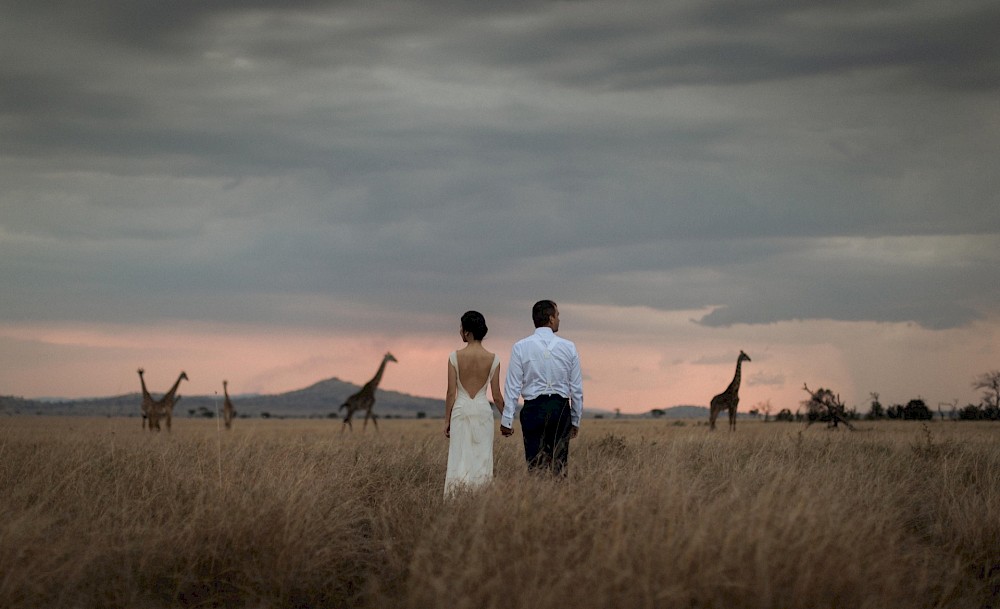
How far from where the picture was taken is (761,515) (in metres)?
7.83

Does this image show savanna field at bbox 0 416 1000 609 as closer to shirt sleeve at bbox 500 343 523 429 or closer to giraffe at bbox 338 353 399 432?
shirt sleeve at bbox 500 343 523 429

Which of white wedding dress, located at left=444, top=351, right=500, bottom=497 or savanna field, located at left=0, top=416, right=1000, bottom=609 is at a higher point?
white wedding dress, located at left=444, top=351, right=500, bottom=497

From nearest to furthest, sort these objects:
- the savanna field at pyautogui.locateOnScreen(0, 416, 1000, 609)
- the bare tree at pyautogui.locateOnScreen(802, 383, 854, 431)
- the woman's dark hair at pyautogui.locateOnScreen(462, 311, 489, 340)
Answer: the savanna field at pyautogui.locateOnScreen(0, 416, 1000, 609), the woman's dark hair at pyautogui.locateOnScreen(462, 311, 489, 340), the bare tree at pyautogui.locateOnScreen(802, 383, 854, 431)

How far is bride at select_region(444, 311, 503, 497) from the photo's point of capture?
10992 mm

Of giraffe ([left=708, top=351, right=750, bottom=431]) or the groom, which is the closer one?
the groom

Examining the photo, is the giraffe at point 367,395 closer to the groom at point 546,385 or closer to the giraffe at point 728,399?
the giraffe at point 728,399

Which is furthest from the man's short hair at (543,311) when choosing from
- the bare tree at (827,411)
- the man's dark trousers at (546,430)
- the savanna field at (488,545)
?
the bare tree at (827,411)

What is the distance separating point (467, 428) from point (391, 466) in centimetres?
370

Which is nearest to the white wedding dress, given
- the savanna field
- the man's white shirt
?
the man's white shirt

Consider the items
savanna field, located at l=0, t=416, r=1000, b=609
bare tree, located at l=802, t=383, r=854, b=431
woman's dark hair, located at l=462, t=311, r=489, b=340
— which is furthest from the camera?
bare tree, located at l=802, t=383, r=854, b=431

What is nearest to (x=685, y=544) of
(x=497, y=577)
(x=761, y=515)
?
(x=761, y=515)

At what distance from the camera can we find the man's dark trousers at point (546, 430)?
11.0 metres

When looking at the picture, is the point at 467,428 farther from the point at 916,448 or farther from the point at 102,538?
the point at 916,448

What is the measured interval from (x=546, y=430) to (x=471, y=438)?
0.89 m
